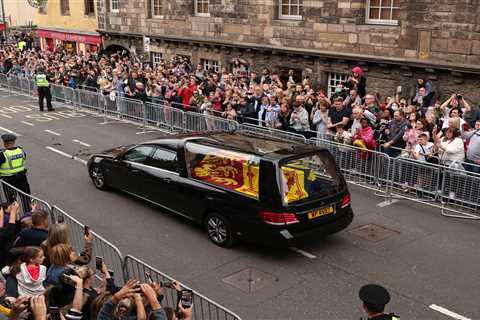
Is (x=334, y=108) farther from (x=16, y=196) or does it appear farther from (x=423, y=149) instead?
(x=16, y=196)

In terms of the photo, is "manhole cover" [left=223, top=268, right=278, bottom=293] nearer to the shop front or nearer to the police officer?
the police officer

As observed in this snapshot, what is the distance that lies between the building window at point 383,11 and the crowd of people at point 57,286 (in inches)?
536

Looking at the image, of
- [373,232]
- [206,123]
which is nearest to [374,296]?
[373,232]

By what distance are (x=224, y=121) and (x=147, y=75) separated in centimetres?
594

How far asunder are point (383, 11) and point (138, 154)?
34.4 feet

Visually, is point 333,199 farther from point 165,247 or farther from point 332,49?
point 332,49

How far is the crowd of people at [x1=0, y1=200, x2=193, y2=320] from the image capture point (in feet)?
15.0

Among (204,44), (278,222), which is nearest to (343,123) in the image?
(278,222)

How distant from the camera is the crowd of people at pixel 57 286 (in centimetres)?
457

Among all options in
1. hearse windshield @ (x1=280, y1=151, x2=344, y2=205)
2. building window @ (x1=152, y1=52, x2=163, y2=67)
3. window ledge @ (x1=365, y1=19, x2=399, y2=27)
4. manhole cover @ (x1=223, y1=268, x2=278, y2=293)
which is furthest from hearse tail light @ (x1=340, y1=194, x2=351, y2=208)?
building window @ (x1=152, y1=52, x2=163, y2=67)

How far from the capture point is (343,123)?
42.2 feet

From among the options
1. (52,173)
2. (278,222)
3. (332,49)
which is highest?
(332,49)

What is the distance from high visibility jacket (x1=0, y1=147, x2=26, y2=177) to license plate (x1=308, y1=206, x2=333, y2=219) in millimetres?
5272

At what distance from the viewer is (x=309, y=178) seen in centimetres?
872
